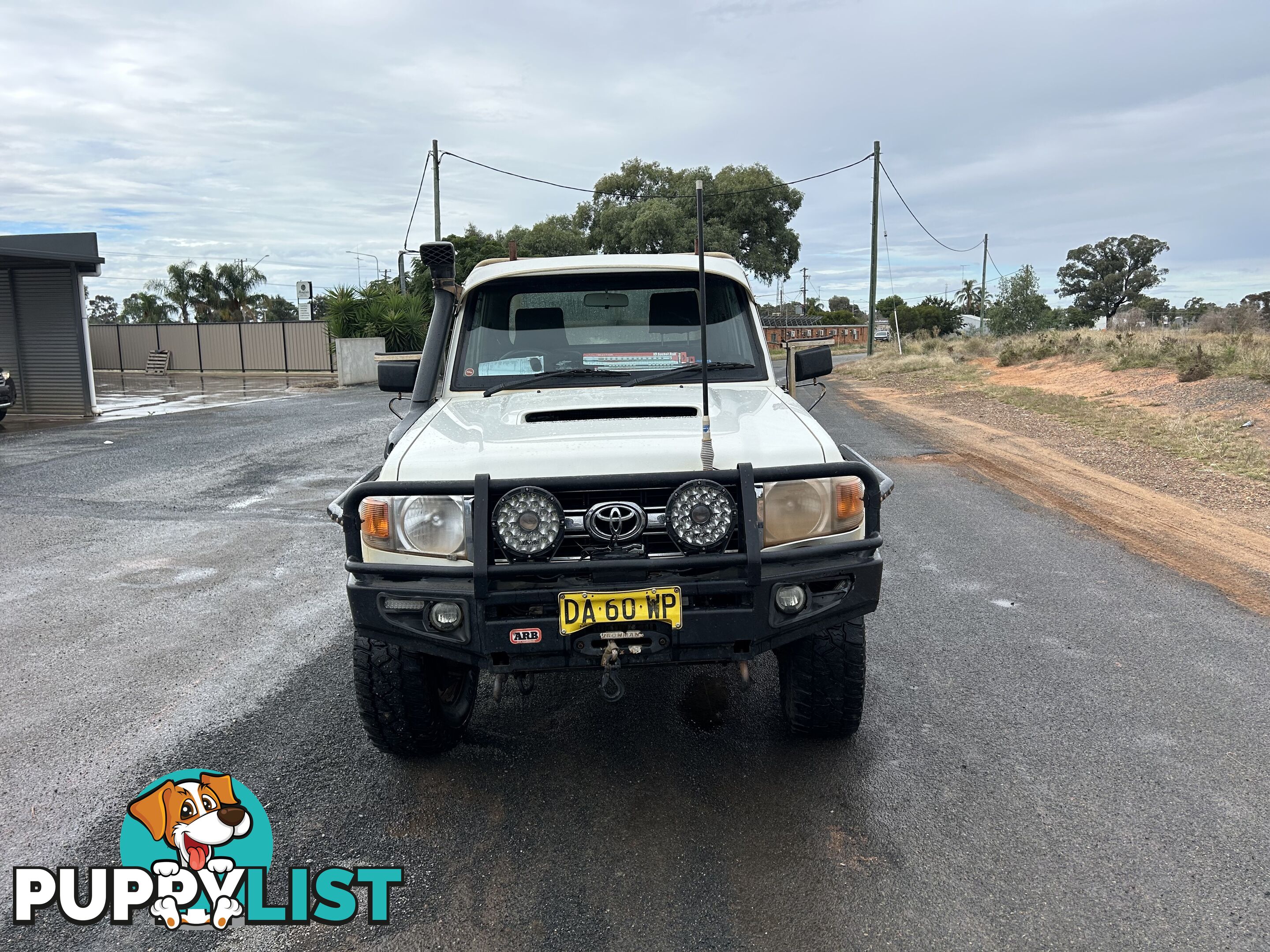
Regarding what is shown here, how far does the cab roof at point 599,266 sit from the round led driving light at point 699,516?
183 centimetres

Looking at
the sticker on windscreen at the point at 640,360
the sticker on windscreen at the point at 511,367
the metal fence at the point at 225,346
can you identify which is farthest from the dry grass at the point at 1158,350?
the metal fence at the point at 225,346

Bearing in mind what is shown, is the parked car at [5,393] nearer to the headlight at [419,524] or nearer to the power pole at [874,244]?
the headlight at [419,524]

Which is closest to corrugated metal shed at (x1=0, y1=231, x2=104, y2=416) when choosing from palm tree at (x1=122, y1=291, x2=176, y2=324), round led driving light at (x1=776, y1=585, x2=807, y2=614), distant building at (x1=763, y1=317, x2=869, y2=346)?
distant building at (x1=763, y1=317, x2=869, y2=346)

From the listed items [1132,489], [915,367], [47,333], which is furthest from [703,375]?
[915,367]

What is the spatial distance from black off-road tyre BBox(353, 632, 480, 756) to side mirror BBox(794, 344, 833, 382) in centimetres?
221

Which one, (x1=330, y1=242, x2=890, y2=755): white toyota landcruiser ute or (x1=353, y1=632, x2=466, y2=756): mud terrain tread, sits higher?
(x1=330, y1=242, x2=890, y2=755): white toyota landcruiser ute

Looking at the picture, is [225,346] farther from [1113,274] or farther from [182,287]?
[1113,274]

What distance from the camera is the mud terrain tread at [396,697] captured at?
3.20 meters

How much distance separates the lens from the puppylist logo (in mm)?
2670

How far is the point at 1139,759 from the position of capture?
3441 millimetres

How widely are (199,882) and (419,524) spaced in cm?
127

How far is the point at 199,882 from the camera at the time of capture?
283 cm

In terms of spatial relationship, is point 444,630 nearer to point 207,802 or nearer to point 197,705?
point 207,802

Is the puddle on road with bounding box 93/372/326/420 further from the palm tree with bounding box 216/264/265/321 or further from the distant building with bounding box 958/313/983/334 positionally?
the distant building with bounding box 958/313/983/334
